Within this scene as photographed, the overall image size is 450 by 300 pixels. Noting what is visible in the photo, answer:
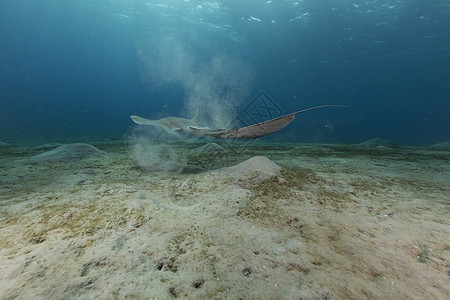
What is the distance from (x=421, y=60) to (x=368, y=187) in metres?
61.5

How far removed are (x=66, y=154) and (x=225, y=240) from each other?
18.1ft

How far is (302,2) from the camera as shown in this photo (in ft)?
79.3

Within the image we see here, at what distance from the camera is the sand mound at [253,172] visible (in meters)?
3.06

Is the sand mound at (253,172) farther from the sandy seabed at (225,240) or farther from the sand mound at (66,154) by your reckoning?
the sand mound at (66,154)

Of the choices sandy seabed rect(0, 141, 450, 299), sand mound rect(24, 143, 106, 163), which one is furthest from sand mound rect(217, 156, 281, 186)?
sand mound rect(24, 143, 106, 163)

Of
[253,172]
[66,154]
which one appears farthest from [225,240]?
[66,154]

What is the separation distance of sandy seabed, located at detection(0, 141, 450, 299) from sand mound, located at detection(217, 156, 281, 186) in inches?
1.9

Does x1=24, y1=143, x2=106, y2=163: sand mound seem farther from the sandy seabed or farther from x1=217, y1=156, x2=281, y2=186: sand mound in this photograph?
x1=217, y1=156, x2=281, y2=186: sand mound

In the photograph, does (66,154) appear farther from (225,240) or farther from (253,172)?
(225,240)

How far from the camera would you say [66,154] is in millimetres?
5008

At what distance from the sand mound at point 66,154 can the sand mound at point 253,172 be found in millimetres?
4277

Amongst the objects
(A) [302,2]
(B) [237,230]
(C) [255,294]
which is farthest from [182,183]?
(A) [302,2]

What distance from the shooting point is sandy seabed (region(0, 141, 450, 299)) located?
1224 millimetres

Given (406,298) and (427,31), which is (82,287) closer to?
(406,298)
